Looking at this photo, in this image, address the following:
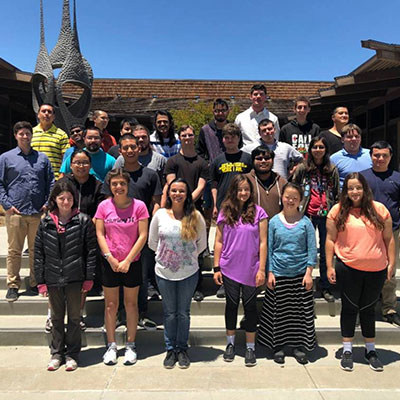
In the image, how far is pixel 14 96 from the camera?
11984mm

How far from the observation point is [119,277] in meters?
3.32

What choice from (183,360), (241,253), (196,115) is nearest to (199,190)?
(241,253)

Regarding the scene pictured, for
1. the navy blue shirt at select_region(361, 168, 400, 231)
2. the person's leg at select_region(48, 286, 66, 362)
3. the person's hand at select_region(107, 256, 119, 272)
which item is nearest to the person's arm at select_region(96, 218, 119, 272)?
the person's hand at select_region(107, 256, 119, 272)

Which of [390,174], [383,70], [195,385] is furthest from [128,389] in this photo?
[383,70]

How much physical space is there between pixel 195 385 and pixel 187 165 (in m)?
2.26

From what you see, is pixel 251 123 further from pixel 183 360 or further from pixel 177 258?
pixel 183 360

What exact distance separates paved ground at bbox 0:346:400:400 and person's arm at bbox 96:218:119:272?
0.92m

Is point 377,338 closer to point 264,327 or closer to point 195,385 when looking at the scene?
point 264,327

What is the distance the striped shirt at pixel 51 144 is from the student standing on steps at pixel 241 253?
100 inches

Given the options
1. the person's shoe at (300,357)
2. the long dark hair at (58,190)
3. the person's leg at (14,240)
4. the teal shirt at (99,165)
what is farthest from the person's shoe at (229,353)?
the person's leg at (14,240)

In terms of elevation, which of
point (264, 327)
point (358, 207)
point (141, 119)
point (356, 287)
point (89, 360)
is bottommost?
point (89, 360)

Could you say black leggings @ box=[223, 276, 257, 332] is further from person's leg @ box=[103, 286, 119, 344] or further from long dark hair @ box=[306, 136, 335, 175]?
long dark hair @ box=[306, 136, 335, 175]

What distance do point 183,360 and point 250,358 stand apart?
60cm

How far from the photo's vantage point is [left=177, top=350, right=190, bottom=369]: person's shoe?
10.7 ft
